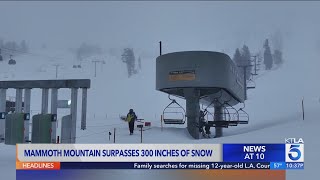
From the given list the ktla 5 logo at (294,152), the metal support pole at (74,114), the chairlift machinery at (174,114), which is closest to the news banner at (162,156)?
the ktla 5 logo at (294,152)

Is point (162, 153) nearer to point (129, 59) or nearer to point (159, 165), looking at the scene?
point (159, 165)

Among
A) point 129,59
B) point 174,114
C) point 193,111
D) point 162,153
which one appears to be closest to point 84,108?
point 193,111

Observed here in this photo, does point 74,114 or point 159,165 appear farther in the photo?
point 74,114

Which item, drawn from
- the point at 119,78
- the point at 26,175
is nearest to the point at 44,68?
the point at 119,78

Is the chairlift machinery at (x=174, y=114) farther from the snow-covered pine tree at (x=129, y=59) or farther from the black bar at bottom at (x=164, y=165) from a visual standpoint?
the snow-covered pine tree at (x=129, y=59)

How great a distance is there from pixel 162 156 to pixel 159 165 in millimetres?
300

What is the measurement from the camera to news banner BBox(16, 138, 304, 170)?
923 cm

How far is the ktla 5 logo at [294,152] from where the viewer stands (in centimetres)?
935

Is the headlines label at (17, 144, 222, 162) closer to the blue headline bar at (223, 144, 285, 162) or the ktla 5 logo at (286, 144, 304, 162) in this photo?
the blue headline bar at (223, 144, 285, 162)

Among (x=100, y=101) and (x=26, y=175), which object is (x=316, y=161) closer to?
(x=26, y=175)

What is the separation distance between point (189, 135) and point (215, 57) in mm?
6085

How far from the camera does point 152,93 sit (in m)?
111

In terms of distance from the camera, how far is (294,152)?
30.9 ft

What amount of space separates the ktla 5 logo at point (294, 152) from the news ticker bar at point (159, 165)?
0.52 ft
